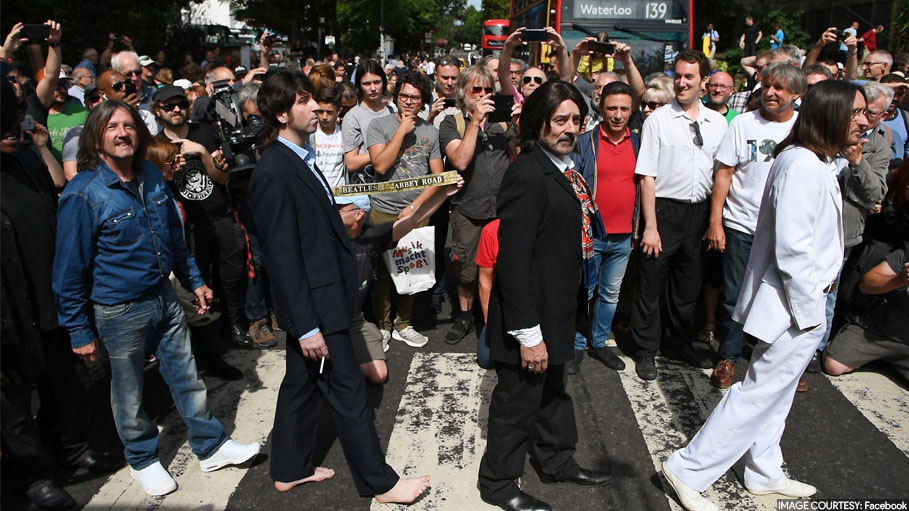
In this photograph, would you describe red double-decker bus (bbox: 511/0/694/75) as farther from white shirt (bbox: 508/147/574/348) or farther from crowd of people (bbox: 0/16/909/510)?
white shirt (bbox: 508/147/574/348)

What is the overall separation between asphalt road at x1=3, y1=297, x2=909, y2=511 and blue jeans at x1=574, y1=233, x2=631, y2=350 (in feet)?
0.99

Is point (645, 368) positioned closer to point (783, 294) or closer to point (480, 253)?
point (480, 253)

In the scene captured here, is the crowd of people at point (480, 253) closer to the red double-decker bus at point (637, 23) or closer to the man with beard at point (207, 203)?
the man with beard at point (207, 203)

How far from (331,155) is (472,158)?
1313 millimetres

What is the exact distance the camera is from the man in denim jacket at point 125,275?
10.7ft

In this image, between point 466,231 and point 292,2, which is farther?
point 292,2

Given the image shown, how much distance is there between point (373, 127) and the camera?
5.42m

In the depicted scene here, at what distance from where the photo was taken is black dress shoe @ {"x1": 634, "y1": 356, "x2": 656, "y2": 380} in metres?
4.93

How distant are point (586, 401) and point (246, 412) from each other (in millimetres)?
2386

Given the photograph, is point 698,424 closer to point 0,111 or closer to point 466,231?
point 466,231

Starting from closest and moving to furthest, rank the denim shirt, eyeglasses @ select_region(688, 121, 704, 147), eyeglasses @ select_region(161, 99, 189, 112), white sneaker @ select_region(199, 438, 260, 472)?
the denim shirt, white sneaker @ select_region(199, 438, 260, 472), eyeglasses @ select_region(688, 121, 704, 147), eyeglasses @ select_region(161, 99, 189, 112)

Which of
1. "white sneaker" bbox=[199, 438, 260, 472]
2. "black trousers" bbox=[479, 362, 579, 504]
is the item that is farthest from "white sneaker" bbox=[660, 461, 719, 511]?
"white sneaker" bbox=[199, 438, 260, 472]

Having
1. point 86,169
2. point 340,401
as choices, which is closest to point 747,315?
point 340,401

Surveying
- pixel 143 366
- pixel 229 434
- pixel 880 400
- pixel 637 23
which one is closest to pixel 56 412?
pixel 143 366
